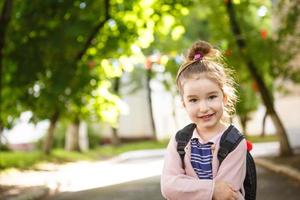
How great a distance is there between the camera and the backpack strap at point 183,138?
2.79 meters

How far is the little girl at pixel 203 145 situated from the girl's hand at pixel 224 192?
0.04 feet

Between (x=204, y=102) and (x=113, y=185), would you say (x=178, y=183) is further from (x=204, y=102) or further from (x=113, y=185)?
(x=113, y=185)

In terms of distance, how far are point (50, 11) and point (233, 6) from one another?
609 centimetres

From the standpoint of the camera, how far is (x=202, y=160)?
8.98ft

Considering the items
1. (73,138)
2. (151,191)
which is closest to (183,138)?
(151,191)

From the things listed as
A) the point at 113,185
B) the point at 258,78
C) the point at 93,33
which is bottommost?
the point at 113,185

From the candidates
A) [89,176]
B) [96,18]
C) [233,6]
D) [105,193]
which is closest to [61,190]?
[105,193]

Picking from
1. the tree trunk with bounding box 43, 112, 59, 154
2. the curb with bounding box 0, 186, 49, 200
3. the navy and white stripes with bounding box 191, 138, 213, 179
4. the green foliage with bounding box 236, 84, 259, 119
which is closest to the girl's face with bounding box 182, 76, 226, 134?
the navy and white stripes with bounding box 191, 138, 213, 179

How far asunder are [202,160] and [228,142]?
0.16 meters

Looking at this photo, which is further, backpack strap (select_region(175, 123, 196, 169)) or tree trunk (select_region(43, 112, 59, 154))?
tree trunk (select_region(43, 112, 59, 154))

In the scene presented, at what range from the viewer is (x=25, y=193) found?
1053 centimetres

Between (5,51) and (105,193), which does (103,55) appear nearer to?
(5,51)

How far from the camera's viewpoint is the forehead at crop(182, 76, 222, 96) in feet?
9.00

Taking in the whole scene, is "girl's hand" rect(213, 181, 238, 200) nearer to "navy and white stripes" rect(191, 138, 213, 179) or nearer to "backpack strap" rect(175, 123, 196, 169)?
"navy and white stripes" rect(191, 138, 213, 179)
